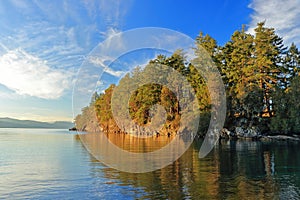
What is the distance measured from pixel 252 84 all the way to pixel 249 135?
1239 cm

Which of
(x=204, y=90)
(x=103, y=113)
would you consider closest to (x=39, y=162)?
(x=204, y=90)

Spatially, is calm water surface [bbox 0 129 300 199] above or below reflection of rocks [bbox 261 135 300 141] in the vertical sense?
below

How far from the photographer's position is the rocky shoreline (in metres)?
64.8

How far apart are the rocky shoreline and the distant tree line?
161 cm

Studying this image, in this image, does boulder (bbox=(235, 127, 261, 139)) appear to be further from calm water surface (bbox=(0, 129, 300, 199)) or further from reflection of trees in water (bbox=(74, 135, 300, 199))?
calm water surface (bbox=(0, 129, 300, 199))

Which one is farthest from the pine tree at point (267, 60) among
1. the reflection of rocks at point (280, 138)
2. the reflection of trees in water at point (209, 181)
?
the reflection of trees in water at point (209, 181)

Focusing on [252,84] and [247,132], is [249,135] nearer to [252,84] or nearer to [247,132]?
[247,132]

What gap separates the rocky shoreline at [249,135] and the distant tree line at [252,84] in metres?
1.61

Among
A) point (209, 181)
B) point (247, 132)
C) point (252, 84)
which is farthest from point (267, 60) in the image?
point (209, 181)

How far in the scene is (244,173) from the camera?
23.8 meters

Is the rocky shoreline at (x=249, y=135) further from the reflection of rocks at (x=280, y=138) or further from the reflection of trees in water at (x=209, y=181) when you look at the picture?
the reflection of trees in water at (x=209, y=181)

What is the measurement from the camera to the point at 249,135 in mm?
69375

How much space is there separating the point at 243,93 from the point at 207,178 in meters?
52.7

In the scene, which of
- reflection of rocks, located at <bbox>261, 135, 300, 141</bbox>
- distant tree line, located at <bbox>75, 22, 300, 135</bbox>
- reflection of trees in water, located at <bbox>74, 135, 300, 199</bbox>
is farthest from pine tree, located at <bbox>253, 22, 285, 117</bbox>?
reflection of trees in water, located at <bbox>74, 135, 300, 199</bbox>
